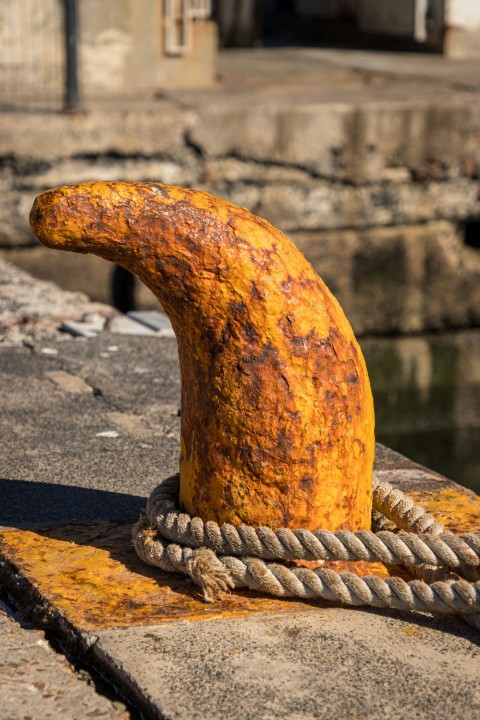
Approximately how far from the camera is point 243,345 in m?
2.02

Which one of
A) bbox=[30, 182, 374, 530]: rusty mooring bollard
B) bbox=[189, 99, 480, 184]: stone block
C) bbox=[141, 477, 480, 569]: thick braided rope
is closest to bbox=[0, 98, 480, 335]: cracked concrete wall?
bbox=[189, 99, 480, 184]: stone block

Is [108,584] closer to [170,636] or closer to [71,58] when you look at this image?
[170,636]

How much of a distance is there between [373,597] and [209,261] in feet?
1.99

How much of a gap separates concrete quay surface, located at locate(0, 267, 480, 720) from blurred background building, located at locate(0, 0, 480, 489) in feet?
11.4

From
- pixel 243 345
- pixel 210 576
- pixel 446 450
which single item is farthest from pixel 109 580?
pixel 446 450

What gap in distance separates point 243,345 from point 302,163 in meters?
4.35

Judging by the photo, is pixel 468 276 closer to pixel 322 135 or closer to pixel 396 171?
pixel 396 171

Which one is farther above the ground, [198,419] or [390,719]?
[198,419]

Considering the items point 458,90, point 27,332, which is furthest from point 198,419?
point 458,90

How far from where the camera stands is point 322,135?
20.5 feet

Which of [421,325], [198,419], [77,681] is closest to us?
[77,681]

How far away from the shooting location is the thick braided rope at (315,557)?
6.31ft

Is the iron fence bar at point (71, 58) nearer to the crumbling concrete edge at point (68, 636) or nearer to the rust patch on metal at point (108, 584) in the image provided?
the rust patch on metal at point (108, 584)

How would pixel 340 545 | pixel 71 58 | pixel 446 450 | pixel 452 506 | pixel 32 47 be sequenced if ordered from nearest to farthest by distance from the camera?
pixel 340 545
pixel 452 506
pixel 71 58
pixel 446 450
pixel 32 47
